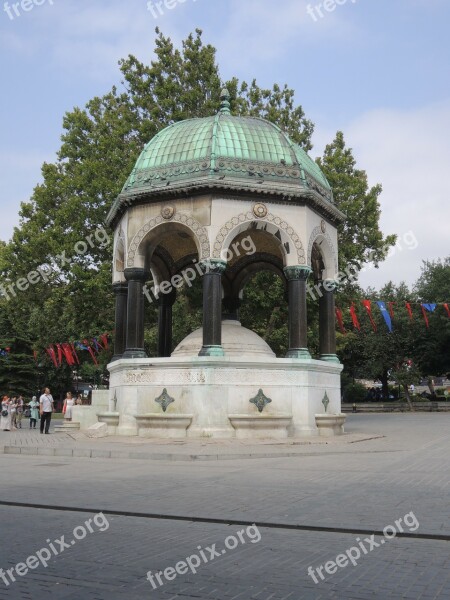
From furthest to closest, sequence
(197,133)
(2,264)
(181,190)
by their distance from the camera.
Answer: (2,264) → (197,133) → (181,190)

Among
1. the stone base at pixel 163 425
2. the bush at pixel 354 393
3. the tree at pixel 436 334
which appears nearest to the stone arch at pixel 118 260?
the stone base at pixel 163 425

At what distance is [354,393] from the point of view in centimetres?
6072

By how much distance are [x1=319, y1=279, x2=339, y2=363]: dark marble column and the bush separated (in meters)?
40.0

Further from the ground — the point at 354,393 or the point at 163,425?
the point at 354,393

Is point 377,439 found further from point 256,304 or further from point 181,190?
point 256,304

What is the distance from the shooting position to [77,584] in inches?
199

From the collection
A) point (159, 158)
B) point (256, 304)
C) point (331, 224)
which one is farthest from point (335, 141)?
point (159, 158)

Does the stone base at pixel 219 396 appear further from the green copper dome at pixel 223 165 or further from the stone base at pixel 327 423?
the green copper dome at pixel 223 165

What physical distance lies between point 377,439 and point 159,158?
10.8 metres

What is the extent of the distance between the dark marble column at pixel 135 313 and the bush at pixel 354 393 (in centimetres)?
4377

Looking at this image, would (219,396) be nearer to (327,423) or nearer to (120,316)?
(327,423)

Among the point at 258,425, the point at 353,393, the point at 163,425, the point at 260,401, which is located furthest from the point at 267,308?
the point at 353,393

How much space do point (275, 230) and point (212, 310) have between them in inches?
128

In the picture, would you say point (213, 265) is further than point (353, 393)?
No
